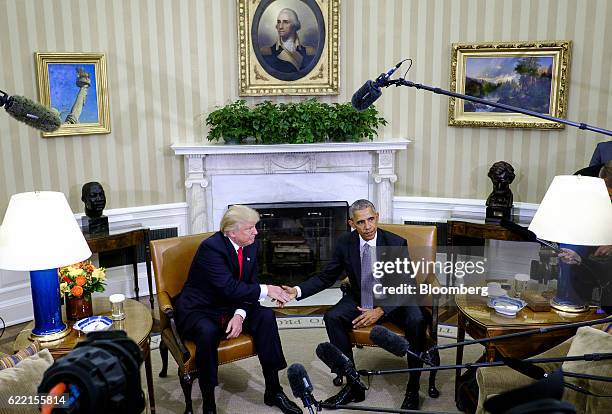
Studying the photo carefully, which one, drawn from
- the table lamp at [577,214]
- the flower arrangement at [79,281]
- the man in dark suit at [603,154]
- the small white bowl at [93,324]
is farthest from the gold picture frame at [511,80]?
the small white bowl at [93,324]

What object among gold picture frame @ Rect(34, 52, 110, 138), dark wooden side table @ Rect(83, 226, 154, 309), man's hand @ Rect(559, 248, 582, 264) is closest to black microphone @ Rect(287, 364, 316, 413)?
man's hand @ Rect(559, 248, 582, 264)

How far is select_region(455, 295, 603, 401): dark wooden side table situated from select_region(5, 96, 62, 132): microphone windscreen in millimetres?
2670

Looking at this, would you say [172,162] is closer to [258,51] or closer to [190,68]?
[190,68]

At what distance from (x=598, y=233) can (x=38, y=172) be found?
483 centimetres

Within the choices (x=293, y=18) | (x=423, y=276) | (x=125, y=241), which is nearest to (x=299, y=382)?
(x=423, y=276)

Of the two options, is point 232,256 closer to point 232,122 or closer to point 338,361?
point 232,122

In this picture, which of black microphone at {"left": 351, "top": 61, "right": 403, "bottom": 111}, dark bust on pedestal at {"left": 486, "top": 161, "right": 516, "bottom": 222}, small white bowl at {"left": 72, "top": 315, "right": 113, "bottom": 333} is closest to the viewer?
black microphone at {"left": 351, "top": 61, "right": 403, "bottom": 111}

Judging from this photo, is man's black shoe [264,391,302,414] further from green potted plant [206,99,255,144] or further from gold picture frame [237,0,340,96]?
gold picture frame [237,0,340,96]

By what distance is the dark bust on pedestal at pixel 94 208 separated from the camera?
18.1ft

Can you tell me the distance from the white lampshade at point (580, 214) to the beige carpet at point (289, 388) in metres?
1.45

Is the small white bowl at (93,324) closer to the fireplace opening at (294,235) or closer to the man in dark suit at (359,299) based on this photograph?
the man in dark suit at (359,299)

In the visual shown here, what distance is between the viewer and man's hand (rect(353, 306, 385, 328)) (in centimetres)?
416

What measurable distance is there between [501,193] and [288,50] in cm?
261

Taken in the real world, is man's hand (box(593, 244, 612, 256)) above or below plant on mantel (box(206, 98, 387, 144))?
below
